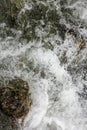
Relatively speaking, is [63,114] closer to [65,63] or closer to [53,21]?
[65,63]

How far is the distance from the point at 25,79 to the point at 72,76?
3.76 feet

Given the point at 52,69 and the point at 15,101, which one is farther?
the point at 52,69

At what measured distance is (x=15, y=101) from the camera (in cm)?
586

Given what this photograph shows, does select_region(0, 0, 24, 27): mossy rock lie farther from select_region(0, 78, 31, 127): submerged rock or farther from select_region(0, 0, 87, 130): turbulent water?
select_region(0, 78, 31, 127): submerged rock

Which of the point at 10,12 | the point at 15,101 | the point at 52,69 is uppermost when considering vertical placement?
the point at 10,12

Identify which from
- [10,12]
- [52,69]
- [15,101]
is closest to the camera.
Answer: [15,101]

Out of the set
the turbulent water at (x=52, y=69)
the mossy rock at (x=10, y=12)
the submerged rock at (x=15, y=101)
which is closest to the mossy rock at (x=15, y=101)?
the submerged rock at (x=15, y=101)

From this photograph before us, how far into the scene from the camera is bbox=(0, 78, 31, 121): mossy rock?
5.83m

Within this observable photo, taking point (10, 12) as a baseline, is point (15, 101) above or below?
below

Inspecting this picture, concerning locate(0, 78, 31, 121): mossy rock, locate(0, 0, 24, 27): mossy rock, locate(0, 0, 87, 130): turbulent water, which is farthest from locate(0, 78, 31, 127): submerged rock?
locate(0, 0, 24, 27): mossy rock

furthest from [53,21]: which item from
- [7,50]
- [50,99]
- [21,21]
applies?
[50,99]

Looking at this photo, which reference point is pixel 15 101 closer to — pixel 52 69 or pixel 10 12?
pixel 52 69

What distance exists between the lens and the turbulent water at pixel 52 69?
6492 mm

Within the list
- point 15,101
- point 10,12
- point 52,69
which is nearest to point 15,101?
point 15,101
